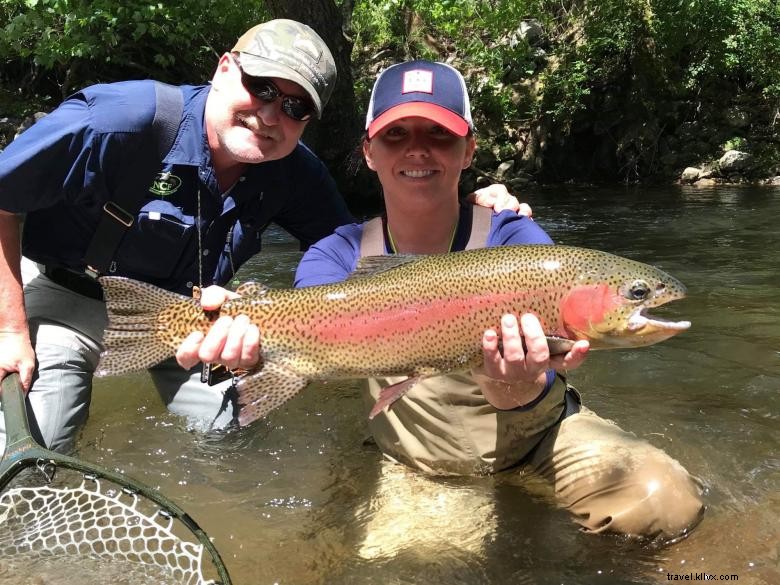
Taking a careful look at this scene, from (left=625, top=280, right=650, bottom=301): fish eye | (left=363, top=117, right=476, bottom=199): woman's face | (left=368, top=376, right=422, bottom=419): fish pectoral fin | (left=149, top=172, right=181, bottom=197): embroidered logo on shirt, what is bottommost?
(left=368, top=376, right=422, bottom=419): fish pectoral fin

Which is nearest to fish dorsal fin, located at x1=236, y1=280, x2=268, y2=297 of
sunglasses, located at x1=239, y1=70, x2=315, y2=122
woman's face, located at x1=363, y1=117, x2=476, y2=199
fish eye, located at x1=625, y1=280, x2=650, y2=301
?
woman's face, located at x1=363, y1=117, x2=476, y2=199

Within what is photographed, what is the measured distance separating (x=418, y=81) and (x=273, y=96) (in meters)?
0.93

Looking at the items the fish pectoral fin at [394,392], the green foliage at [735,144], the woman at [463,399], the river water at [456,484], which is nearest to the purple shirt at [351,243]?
the woman at [463,399]

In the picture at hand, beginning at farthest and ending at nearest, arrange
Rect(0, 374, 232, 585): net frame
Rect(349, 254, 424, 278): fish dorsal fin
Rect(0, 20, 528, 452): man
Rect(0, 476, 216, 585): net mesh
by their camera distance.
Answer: Rect(0, 20, 528, 452): man → Rect(349, 254, 424, 278): fish dorsal fin → Rect(0, 476, 216, 585): net mesh → Rect(0, 374, 232, 585): net frame

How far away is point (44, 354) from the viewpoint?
11.2ft

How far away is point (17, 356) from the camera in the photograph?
3090 mm

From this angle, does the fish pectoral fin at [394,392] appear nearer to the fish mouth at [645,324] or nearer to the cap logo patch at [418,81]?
the fish mouth at [645,324]

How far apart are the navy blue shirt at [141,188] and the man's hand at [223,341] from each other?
3.65ft

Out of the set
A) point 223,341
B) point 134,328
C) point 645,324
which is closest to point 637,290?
point 645,324

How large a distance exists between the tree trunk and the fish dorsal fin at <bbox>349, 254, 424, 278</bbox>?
33.1 feet

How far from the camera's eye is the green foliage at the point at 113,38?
42.8ft

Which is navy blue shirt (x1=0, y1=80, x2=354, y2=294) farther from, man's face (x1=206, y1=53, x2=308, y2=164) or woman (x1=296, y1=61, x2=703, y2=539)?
woman (x1=296, y1=61, x2=703, y2=539)

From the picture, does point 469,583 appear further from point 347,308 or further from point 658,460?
point 347,308

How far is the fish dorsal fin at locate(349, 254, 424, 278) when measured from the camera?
2.55m
